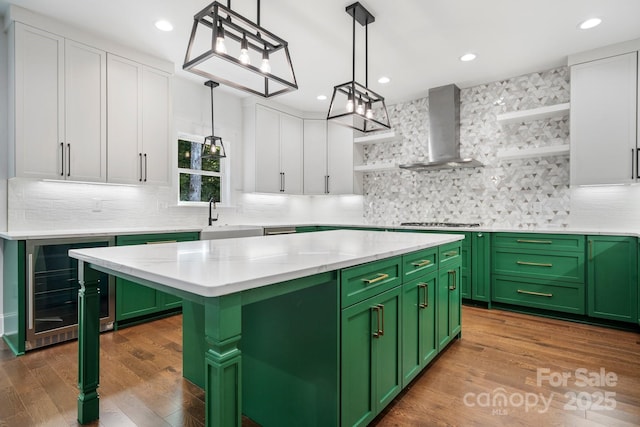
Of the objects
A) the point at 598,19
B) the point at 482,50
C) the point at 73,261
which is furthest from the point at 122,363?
the point at 598,19

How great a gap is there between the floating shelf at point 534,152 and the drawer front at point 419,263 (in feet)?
7.71

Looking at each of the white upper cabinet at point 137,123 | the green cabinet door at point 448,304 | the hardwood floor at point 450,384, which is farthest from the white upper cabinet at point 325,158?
the hardwood floor at point 450,384

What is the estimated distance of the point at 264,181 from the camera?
5074 mm

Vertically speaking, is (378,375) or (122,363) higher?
(378,375)

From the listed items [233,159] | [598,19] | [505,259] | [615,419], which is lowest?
[615,419]

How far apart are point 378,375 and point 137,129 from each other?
339 cm

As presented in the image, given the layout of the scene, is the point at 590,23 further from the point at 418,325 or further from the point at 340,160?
the point at 340,160

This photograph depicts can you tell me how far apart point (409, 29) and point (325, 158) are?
275 cm

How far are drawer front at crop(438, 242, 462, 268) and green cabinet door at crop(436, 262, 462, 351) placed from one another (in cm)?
3

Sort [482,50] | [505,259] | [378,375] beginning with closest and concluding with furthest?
[378,375], [482,50], [505,259]

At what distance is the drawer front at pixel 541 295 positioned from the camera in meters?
3.38

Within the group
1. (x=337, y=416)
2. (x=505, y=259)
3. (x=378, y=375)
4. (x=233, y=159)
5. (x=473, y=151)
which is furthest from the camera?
(x=233, y=159)

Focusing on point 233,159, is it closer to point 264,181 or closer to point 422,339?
point 264,181

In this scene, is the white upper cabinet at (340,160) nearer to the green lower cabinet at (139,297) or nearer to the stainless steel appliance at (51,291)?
the green lower cabinet at (139,297)
